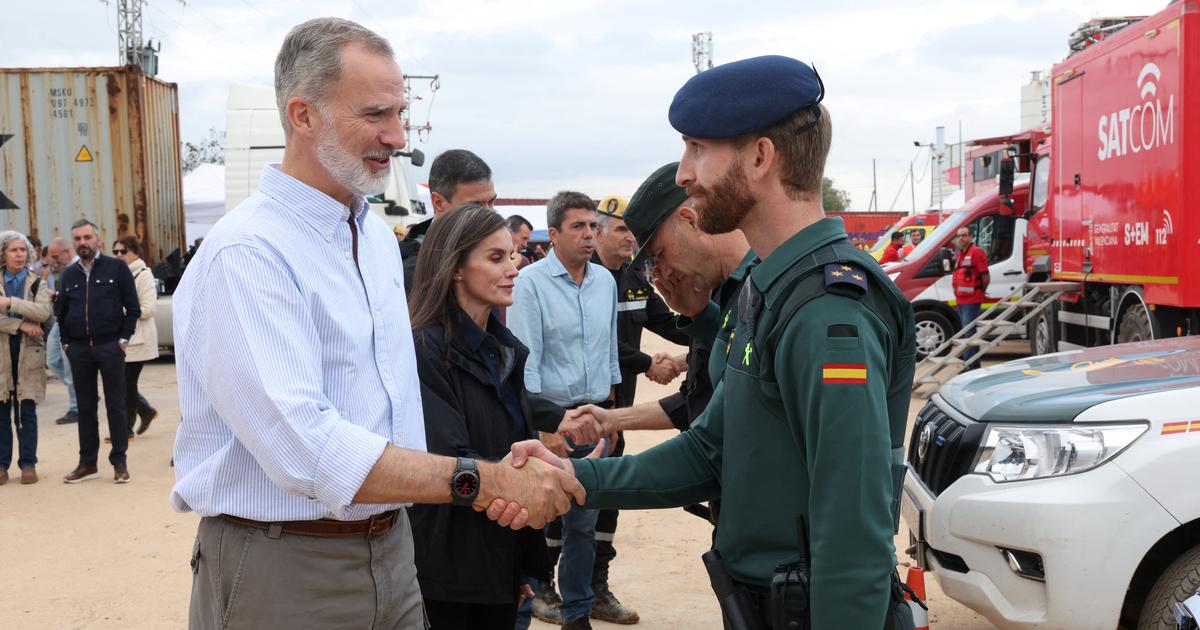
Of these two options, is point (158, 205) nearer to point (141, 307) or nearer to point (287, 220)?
point (141, 307)

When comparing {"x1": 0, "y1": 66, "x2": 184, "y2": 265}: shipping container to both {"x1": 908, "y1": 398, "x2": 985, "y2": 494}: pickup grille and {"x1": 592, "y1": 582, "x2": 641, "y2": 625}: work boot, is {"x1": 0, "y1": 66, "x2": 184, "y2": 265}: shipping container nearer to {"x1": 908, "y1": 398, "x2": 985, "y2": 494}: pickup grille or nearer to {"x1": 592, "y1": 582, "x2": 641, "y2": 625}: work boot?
{"x1": 592, "y1": 582, "x2": 641, "y2": 625}: work boot

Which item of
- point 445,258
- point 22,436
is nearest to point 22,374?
point 22,436

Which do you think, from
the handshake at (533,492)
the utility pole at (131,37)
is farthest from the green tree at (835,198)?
the handshake at (533,492)

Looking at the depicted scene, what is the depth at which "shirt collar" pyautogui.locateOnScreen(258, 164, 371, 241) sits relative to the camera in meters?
2.29

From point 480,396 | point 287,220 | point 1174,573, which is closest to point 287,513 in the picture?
point 287,220

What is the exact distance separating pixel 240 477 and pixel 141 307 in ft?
26.2

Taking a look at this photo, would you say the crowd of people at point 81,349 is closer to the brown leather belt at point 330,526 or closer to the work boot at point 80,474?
the work boot at point 80,474

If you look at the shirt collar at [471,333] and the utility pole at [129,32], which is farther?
the utility pole at [129,32]

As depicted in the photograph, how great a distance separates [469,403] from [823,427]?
1768 mm

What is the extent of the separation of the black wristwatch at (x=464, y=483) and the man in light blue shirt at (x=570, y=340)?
102 inches

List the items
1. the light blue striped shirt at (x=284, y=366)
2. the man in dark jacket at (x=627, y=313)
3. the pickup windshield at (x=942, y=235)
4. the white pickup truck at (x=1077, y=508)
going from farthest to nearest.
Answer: the pickup windshield at (x=942, y=235) → the man in dark jacket at (x=627, y=313) → the white pickup truck at (x=1077, y=508) → the light blue striped shirt at (x=284, y=366)

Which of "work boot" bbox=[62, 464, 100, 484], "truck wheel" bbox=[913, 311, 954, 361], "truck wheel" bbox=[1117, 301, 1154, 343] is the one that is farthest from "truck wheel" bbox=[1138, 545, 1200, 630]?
"truck wheel" bbox=[913, 311, 954, 361]

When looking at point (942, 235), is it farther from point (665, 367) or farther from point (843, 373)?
point (843, 373)

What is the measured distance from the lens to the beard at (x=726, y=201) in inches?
85.0
